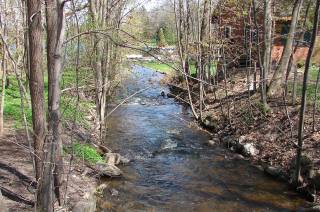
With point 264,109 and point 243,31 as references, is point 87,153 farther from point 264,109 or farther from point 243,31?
point 243,31

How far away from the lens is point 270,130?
1600cm

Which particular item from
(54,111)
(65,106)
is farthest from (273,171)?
(54,111)

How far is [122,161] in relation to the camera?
14320mm

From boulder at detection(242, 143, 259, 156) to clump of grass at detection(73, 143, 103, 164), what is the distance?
588cm

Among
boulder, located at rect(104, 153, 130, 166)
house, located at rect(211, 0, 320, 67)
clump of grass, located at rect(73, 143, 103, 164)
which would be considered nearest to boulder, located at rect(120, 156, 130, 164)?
boulder, located at rect(104, 153, 130, 166)

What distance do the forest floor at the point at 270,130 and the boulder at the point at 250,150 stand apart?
0.13 metres

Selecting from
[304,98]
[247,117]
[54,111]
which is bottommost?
[247,117]

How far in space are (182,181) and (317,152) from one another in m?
4.69

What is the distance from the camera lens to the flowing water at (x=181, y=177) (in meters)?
11.1

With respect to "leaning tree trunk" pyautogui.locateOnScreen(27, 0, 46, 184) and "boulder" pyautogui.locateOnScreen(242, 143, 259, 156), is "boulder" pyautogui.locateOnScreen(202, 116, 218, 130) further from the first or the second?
"leaning tree trunk" pyautogui.locateOnScreen(27, 0, 46, 184)

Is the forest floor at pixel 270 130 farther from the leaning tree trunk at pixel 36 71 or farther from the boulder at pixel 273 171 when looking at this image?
the leaning tree trunk at pixel 36 71

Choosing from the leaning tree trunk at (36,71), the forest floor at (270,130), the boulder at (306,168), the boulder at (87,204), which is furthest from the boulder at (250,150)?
the leaning tree trunk at (36,71)

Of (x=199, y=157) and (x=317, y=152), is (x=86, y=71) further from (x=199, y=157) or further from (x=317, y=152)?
(x=317, y=152)

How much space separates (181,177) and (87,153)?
133 inches
